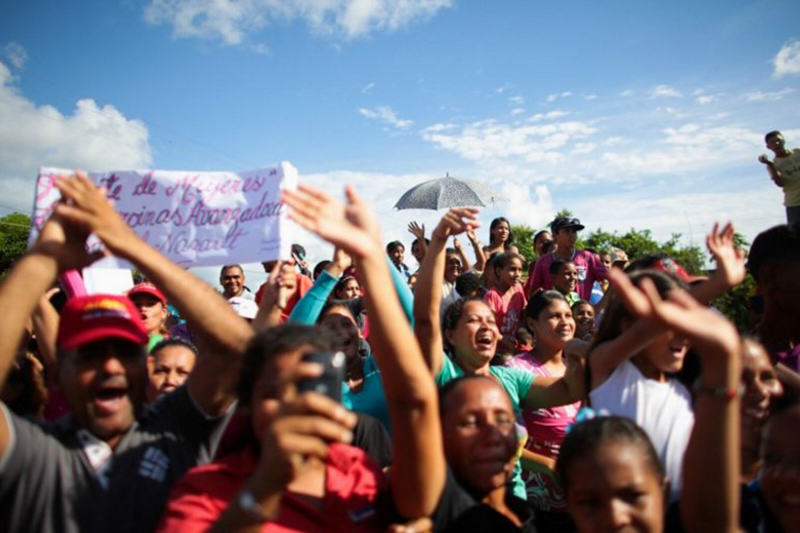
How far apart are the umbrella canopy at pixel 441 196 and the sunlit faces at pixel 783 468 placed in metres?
7.36

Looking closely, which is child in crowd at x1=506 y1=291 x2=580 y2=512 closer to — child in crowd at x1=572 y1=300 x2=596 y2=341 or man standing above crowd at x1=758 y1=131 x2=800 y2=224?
child in crowd at x1=572 y1=300 x2=596 y2=341

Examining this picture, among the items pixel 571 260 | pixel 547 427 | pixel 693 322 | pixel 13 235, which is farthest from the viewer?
pixel 13 235

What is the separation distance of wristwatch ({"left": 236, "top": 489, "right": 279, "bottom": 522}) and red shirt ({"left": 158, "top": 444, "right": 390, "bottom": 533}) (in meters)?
0.27

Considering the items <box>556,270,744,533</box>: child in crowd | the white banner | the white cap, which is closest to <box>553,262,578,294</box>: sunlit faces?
the white cap

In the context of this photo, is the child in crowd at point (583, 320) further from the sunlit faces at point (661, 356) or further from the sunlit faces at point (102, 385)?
the sunlit faces at point (102, 385)

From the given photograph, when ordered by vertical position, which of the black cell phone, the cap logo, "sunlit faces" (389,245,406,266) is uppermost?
"sunlit faces" (389,245,406,266)

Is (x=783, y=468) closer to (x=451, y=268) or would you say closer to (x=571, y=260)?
(x=571, y=260)

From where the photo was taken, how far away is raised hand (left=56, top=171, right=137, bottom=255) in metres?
1.93

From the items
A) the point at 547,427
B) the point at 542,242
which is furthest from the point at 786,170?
the point at 547,427

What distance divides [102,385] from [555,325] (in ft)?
10.2

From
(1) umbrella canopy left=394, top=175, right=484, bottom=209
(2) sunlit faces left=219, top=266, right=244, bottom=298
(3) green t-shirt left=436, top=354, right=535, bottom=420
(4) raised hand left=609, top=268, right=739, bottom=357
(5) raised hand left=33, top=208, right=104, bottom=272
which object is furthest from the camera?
(1) umbrella canopy left=394, top=175, right=484, bottom=209

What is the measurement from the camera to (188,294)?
2.02 meters

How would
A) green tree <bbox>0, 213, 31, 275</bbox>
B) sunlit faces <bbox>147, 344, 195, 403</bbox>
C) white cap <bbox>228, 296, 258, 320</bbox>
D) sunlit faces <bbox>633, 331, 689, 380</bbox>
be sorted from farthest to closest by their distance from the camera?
green tree <bbox>0, 213, 31, 275</bbox> < white cap <bbox>228, 296, 258, 320</bbox> < sunlit faces <bbox>147, 344, 195, 403</bbox> < sunlit faces <bbox>633, 331, 689, 380</bbox>

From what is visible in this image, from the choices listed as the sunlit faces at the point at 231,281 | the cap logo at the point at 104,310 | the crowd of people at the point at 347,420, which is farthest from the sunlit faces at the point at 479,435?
the sunlit faces at the point at 231,281
